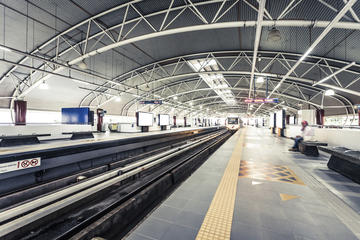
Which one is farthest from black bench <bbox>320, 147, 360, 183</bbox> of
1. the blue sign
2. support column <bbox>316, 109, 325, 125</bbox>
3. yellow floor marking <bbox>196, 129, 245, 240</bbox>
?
support column <bbox>316, 109, 325, 125</bbox>

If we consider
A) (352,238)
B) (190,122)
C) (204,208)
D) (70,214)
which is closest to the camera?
(352,238)

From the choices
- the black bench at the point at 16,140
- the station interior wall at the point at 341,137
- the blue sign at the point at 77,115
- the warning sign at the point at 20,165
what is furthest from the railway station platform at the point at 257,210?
the blue sign at the point at 77,115

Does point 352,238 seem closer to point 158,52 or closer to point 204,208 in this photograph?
point 204,208

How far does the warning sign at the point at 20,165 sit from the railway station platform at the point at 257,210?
3.24 metres

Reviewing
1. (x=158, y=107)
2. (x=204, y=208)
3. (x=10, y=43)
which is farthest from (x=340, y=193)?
(x=158, y=107)

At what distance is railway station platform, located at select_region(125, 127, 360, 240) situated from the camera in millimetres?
1843

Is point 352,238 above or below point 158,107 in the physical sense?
below

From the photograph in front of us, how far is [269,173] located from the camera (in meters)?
4.07

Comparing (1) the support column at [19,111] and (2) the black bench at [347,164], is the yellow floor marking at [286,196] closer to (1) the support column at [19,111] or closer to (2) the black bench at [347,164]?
(2) the black bench at [347,164]

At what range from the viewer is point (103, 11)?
25.9ft

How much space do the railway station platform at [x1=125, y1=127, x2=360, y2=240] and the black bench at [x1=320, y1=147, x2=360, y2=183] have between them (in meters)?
0.29

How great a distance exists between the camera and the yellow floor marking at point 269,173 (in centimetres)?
365

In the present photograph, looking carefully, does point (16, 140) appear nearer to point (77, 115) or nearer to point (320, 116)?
point (77, 115)

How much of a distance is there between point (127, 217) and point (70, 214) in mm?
1017
